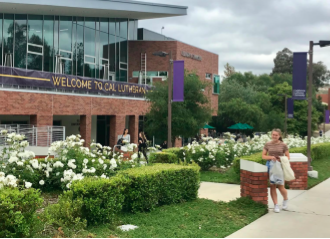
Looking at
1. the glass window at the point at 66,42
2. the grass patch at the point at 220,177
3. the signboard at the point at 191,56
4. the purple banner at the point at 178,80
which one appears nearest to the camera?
the grass patch at the point at 220,177

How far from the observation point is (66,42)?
27.4 meters

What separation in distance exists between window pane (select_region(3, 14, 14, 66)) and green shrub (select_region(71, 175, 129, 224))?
66.7 ft

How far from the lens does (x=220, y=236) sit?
6.50m

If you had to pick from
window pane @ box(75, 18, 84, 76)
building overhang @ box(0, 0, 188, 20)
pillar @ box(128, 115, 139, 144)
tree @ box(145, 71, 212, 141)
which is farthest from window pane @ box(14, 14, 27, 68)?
tree @ box(145, 71, 212, 141)

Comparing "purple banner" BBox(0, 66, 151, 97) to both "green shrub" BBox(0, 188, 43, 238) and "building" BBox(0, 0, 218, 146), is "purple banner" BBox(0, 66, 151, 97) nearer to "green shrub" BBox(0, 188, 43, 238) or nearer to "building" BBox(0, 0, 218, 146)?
"building" BBox(0, 0, 218, 146)

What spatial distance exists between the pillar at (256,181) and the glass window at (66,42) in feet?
68.9

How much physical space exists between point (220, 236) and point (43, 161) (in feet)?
16.0

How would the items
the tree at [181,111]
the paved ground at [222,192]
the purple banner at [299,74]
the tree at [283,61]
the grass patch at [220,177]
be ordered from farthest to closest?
the tree at [283,61] < the tree at [181,111] < the purple banner at [299,74] < the grass patch at [220,177] < the paved ground at [222,192]

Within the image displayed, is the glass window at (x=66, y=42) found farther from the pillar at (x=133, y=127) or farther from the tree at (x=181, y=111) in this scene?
the tree at (x=181, y=111)

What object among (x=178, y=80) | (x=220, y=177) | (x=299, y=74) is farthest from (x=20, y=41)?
(x=299, y=74)

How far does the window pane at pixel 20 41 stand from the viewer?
25.2m

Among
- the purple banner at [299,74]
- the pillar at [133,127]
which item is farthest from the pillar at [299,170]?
the pillar at [133,127]

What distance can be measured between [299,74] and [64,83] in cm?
1299

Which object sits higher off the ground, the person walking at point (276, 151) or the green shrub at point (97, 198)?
the person walking at point (276, 151)
